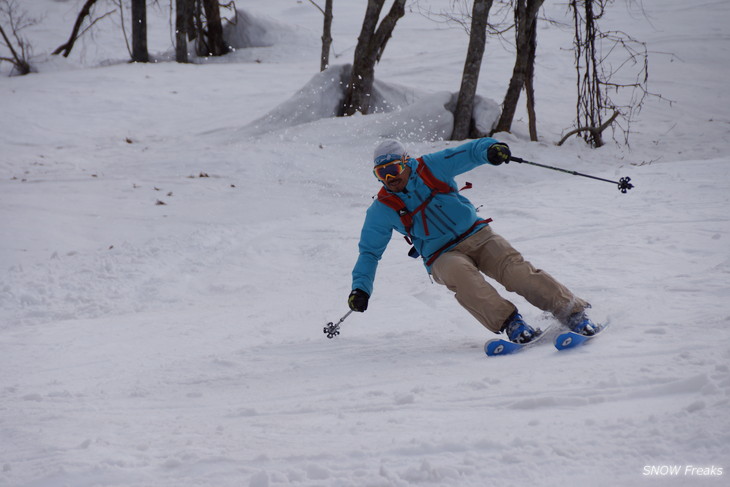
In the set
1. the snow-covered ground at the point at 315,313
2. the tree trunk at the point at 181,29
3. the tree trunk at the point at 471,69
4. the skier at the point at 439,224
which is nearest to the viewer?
the snow-covered ground at the point at 315,313

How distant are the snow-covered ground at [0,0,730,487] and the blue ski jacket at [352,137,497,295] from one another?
672 mm

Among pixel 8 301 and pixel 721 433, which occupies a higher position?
pixel 721 433

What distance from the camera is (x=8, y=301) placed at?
5.99m

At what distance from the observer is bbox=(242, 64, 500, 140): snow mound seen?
1141 cm

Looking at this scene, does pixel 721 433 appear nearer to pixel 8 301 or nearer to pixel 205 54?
pixel 8 301

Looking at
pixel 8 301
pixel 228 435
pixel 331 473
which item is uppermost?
pixel 331 473

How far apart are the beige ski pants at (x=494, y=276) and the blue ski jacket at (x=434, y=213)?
119mm

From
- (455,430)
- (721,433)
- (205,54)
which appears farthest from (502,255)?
(205,54)

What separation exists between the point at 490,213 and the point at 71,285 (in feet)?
15.8

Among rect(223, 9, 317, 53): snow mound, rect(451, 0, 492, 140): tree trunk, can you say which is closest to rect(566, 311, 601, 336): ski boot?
rect(451, 0, 492, 140): tree trunk

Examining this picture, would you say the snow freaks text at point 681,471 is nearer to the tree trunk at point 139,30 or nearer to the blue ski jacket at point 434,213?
the blue ski jacket at point 434,213

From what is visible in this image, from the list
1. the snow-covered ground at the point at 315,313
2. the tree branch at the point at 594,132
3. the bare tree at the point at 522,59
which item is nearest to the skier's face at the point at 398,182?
the snow-covered ground at the point at 315,313

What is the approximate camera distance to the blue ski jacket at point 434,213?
173 inches

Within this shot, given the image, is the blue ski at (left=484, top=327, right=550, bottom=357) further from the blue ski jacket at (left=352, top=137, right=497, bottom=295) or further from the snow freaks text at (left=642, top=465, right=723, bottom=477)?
the snow freaks text at (left=642, top=465, right=723, bottom=477)
